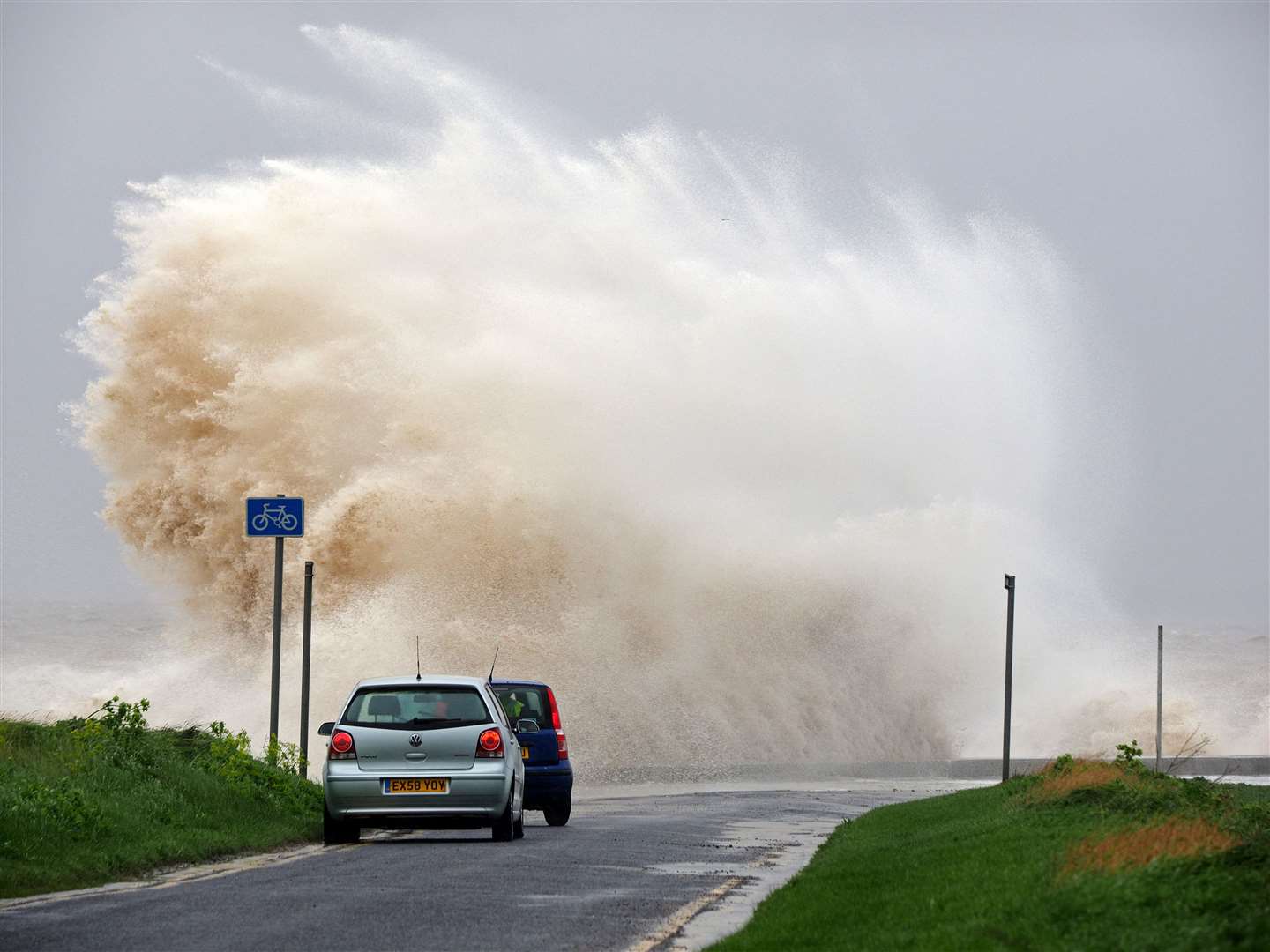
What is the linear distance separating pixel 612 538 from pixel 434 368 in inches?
255

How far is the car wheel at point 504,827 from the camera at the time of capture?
60.3 ft

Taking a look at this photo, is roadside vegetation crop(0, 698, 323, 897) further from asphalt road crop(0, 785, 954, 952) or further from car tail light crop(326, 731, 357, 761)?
car tail light crop(326, 731, 357, 761)

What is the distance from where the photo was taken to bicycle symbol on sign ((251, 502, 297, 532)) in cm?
2400

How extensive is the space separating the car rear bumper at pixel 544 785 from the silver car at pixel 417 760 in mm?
3624

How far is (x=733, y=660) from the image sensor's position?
49781mm

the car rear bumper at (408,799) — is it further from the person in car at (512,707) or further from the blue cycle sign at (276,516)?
the blue cycle sign at (276,516)

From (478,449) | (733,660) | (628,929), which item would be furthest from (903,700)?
(628,929)

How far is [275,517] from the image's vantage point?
2409cm

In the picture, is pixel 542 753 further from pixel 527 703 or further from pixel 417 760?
pixel 417 760

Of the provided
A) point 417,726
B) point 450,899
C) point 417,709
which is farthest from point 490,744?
point 450,899

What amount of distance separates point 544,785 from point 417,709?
4236 millimetres

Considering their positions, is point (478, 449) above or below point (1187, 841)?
above

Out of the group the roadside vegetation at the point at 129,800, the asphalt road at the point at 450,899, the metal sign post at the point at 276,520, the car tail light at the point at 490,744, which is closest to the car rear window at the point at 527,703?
the asphalt road at the point at 450,899

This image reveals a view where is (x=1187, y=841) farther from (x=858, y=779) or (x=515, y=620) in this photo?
(x=515, y=620)
